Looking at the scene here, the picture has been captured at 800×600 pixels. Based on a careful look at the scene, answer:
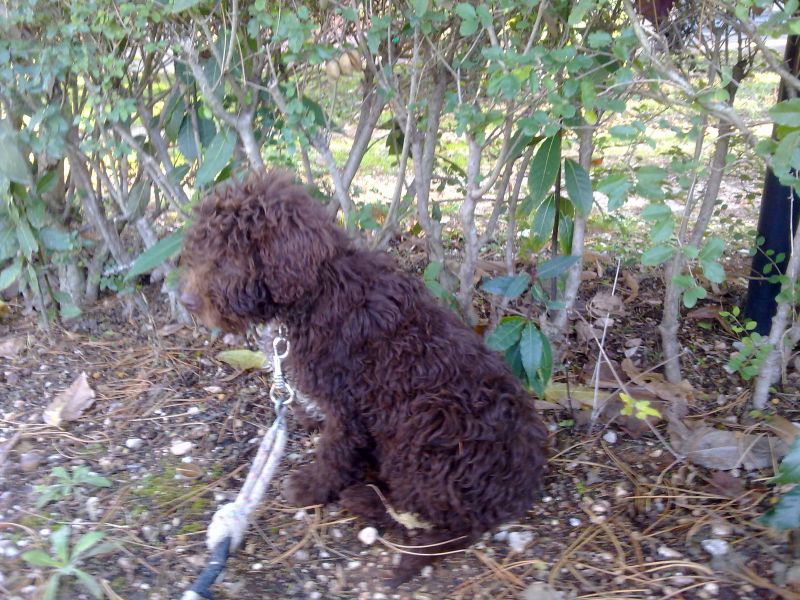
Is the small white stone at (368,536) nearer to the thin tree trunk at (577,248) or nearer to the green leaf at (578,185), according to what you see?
the thin tree trunk at (577,248)

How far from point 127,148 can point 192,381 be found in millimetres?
1031

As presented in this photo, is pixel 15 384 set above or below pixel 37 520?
above

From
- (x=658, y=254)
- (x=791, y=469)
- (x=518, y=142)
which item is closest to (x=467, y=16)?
(x=518, y=142)

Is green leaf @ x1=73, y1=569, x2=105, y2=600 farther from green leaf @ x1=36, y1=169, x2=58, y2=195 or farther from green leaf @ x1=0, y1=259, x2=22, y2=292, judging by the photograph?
green leaf @ x1=36, y1=169, x2=58, y2=195

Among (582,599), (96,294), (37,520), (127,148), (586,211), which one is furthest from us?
(96,294)

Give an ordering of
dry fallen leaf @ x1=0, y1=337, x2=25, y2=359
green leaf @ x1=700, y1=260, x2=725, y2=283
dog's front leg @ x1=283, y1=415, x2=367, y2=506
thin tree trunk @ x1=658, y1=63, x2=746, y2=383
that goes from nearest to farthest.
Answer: green leaf @ x1=700, y1=260, x2=725, y2=283, dog's front leg @ x1=283, y1=415, x2=367, y2=506, thin tree trunk @ x1=658, y1=63, x2=746, y2=383, dry fallen leaf @ x1=0, y1=337, x2=25, y2=359

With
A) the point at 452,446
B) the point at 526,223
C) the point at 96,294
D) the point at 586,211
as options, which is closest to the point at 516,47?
the point at 586,211

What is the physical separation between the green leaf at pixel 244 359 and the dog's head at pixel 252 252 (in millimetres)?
1106

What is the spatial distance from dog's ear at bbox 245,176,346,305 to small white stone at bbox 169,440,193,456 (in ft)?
3.30

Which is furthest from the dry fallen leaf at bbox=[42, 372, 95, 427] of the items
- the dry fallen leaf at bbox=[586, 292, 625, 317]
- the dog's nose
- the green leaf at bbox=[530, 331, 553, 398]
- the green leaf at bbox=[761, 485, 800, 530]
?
the green leaf at bbox=[761, 485, 800, 530]

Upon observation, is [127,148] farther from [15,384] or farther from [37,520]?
[37,520]

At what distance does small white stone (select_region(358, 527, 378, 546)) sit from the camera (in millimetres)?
2373

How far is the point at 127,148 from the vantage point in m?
2.98

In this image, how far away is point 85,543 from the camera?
2.15m
